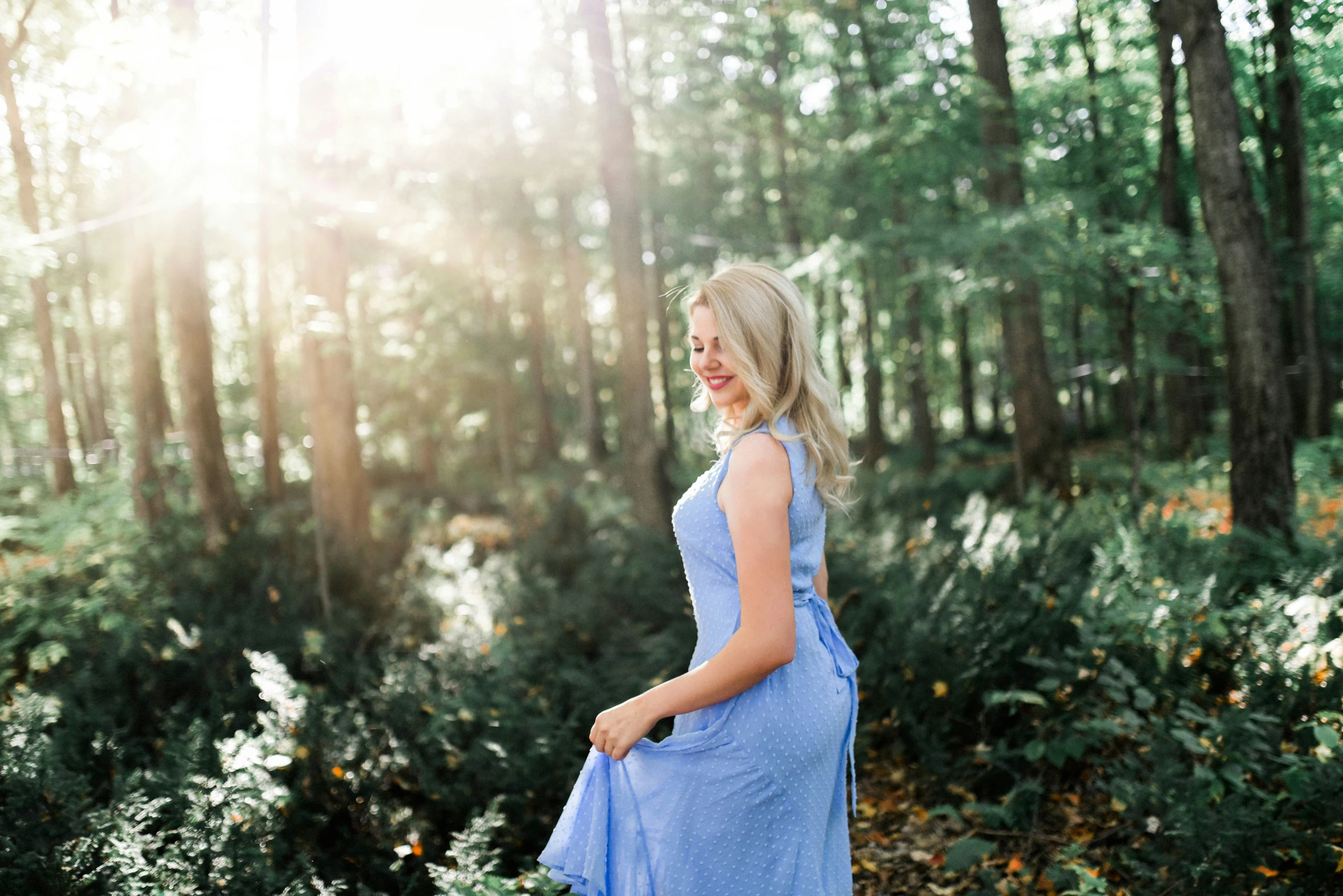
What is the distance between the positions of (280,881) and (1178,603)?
493 cm

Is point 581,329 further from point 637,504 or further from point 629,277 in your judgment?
point 637,504

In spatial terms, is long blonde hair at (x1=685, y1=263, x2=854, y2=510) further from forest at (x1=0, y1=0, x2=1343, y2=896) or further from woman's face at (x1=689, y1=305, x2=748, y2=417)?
forest at (x1=0, y1=0, x2=1343, y2=896)

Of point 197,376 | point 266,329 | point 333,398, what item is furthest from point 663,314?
point 333,398

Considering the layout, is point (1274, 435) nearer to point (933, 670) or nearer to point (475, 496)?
point (933, 670)

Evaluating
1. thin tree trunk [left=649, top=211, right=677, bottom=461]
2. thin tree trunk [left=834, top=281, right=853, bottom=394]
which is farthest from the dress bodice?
thin tree trunk [left=834, top=281, right=853, bottom=394]

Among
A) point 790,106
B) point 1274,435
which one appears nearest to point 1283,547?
point 1274,435

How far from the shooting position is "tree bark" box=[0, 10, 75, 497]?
37.2ft

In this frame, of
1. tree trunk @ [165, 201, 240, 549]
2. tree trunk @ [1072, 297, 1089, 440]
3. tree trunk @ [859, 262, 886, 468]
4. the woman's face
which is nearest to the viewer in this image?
the woman's face

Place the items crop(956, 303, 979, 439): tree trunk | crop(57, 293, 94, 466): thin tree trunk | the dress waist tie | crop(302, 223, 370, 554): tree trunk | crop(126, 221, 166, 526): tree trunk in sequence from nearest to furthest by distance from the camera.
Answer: the dress waist tie < crop(302, 223, 370, 554): tree trunk < crop(126, 221, 166, 526): tree trunk < crop(956, 303, 979, 439): tree trunk < crop(57, 293, 94, 466): thin tree trunk

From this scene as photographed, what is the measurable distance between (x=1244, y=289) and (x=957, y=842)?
474 centimetres

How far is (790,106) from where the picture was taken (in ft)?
61.5

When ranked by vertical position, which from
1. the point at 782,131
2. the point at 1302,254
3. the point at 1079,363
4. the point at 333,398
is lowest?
the point at 1079,363

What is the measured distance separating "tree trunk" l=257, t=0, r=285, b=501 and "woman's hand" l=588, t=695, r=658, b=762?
6097mm

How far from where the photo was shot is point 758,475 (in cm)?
179
